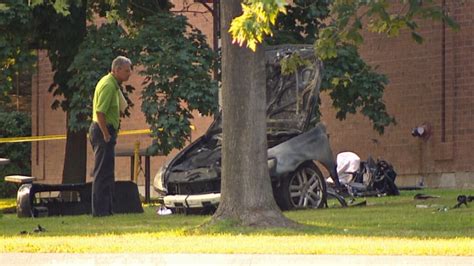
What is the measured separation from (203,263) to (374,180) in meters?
11.4

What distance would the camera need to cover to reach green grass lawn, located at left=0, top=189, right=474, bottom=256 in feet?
35.8

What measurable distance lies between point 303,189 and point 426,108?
28.0ft

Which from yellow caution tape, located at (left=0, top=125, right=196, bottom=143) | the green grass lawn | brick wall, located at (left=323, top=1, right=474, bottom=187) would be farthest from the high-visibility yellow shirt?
yellow caution tape, located at (left=0, top=125, right=196, bottom=143)

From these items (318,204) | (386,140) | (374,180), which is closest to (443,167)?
(386,140)

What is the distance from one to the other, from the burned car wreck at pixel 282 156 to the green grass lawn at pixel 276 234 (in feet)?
1.01

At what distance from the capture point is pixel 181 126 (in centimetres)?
1986

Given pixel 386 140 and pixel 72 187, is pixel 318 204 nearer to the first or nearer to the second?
pixel 72 187

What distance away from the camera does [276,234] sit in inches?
493

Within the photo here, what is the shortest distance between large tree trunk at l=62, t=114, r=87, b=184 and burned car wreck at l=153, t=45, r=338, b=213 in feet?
20.4

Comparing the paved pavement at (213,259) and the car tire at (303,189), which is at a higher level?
the car tire at (303,189)

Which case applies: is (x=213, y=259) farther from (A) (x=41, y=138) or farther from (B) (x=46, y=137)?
(B) (x=46, y=137)

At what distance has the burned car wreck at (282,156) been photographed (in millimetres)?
16484

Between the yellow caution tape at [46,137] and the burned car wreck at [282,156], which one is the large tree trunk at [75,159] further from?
the burned car wreck at [282,156]

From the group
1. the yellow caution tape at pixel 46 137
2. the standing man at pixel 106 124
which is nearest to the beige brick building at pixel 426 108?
the yellow caution tape at pixel 46 137
